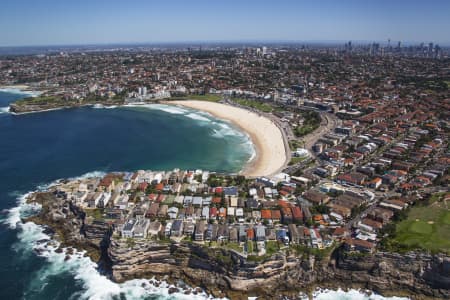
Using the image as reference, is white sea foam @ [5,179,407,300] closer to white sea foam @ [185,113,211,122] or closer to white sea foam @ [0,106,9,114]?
white sea foam @ [185,113,211,122]

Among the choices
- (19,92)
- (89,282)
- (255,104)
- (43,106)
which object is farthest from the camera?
(19,92)

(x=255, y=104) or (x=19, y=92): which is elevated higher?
(x=19, y=92)

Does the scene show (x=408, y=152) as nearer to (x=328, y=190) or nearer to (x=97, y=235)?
(x=328, y=190)

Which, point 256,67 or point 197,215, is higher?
point 256,67

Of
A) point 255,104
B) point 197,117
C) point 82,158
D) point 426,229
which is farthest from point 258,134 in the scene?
point 426,229

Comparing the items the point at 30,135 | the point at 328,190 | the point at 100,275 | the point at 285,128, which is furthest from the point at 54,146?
the point at 328,190

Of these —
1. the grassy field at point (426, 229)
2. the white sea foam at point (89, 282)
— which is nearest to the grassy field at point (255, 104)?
the grassy field at point (426, 229)

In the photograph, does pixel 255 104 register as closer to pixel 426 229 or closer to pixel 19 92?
pixel 426 229
